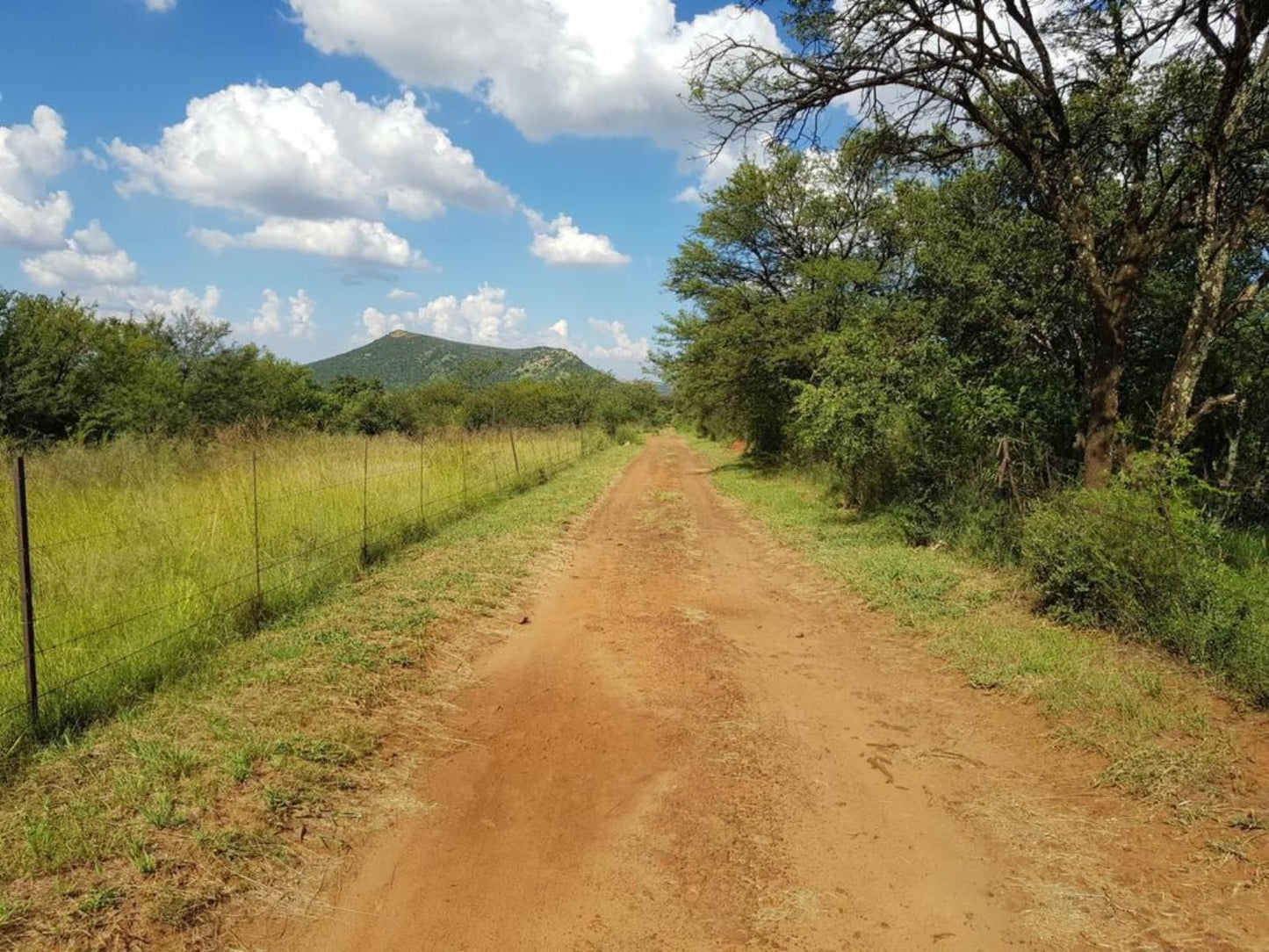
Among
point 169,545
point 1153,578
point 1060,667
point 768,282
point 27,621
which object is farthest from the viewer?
point 768,282

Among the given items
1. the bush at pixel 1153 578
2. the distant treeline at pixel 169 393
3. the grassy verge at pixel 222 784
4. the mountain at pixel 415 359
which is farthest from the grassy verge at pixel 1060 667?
the mountain at pixel 415 359

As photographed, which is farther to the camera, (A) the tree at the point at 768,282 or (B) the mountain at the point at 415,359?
(B) the mountain at the point at 415,359

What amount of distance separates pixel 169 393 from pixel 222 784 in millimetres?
28785

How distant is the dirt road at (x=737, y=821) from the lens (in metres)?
3.03

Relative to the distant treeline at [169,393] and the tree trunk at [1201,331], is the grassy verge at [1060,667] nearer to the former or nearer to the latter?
the tree trunk at [1201,331]

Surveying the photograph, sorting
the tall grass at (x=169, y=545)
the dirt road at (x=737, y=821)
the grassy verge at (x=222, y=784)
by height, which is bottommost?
the dirt road at (x=737, y=821)

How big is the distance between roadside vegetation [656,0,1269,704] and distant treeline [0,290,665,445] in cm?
1068

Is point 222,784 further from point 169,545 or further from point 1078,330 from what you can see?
point 1078,330

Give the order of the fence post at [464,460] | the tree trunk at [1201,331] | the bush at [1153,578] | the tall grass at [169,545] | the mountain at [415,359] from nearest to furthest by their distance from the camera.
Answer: the tall grass at [169,545], the bush at [1153,578], the tree trunk at [1201,331], the fence post at [464,460], the mountain at [415,359]

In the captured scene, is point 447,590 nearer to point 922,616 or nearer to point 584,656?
point 584,656

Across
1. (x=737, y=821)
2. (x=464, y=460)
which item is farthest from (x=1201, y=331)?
(x=464, y=460)

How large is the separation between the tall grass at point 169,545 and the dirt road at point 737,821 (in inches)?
91.2

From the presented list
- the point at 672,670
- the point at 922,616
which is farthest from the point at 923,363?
the point at 672,670

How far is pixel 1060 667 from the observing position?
18.1ft
